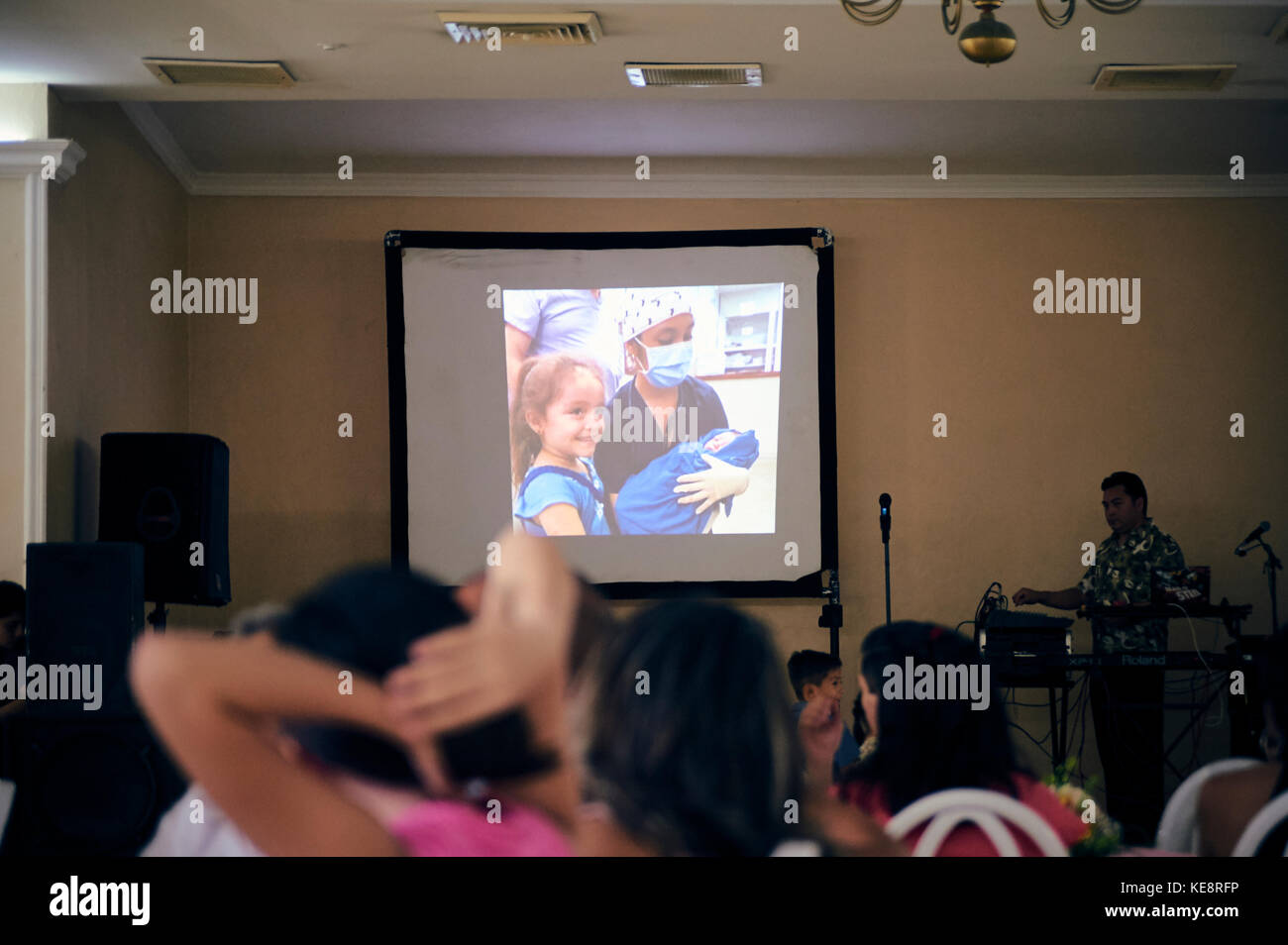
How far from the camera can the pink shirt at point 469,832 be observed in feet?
5.41

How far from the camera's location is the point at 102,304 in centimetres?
419

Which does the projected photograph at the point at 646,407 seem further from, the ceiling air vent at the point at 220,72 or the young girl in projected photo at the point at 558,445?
the ceiling air vent at the point at 220,72

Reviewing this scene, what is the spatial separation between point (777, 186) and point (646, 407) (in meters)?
1.18

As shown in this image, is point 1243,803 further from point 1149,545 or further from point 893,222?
point 893,222

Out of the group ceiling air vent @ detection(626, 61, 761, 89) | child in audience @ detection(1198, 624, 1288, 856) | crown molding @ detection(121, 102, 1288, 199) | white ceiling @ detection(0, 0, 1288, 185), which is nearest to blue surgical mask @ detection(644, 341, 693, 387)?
crown molding @ detection(121, 102, 1288, 199)

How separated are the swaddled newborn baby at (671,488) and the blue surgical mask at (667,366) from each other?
29 centimetres

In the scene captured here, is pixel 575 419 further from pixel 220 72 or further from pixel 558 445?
pixel 220 72

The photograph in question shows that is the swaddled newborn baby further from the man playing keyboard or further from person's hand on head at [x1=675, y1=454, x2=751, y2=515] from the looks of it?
the man playing keyboard

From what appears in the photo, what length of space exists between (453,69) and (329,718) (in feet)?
8.57

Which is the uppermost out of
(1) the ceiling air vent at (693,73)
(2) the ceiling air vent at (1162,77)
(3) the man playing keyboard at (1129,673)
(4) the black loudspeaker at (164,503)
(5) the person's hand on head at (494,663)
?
(1) the ceiling air vent at (693,73)

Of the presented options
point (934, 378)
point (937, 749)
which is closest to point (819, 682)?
point (937, 749)

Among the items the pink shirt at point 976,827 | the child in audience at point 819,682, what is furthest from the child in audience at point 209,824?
the child in audience at point 819,682

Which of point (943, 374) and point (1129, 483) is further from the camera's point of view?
point (943, 374)

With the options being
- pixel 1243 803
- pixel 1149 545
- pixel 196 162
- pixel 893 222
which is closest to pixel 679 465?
pixel 893 222
